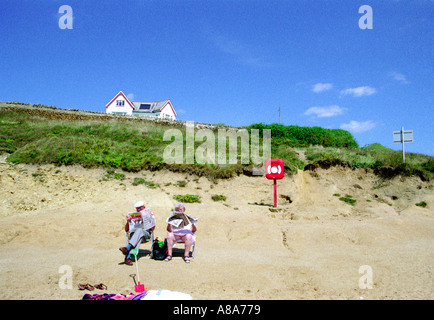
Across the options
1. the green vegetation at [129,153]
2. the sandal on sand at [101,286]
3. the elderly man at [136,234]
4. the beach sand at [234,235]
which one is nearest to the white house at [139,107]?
the green vegetation at [129,153]

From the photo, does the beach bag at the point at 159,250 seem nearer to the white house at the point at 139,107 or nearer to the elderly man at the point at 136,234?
the elderly man at the point at 136,234

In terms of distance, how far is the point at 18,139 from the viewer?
18.2 meters

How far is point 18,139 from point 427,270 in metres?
20.1

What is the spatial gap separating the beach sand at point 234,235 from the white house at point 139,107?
1493 inches

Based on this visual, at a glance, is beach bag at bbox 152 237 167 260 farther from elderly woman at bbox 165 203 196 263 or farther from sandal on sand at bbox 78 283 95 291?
sandal on sand at bbox 78 283 95 291

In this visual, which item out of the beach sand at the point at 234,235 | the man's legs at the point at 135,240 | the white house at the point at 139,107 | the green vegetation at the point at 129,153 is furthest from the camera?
the white house at the point at 139,107

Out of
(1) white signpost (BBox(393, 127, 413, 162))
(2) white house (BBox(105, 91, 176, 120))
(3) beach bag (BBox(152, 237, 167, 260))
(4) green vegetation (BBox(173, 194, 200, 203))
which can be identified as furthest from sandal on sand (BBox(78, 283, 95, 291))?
(2) white house (BBox(105, 91, 176, 120))

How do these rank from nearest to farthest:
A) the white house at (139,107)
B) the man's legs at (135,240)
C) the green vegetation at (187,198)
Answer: the man's legs at (135,240), the green vegetation at (187,198), the white house at (139,107)

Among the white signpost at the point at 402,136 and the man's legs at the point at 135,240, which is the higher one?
the white signpost at the point at 402,136

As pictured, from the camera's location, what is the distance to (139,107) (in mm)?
56938

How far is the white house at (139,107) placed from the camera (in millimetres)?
52594

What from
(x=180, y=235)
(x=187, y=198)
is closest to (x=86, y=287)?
(x=180, y=235)
